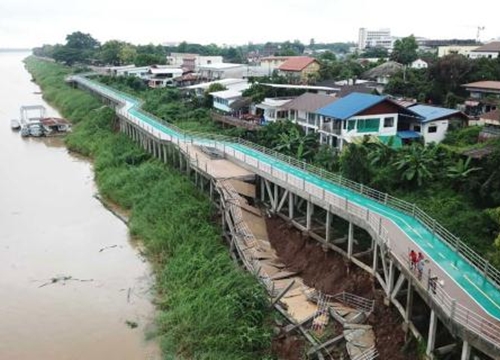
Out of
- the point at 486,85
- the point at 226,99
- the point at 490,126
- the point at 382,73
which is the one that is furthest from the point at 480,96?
the point at 226,99

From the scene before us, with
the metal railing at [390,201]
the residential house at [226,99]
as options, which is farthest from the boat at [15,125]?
the metal railing at [390,201]

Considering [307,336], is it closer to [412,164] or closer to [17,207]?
[412,164]

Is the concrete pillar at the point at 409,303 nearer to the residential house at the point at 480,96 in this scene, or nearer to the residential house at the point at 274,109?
the residential house at the point at 274,109

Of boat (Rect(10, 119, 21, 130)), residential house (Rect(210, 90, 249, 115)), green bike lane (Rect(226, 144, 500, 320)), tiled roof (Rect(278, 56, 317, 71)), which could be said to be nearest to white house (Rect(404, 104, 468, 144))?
green bike lane (Rect(226, 144, 500, 320))

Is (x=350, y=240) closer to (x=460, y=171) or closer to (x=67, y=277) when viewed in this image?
(x=460, y=171)

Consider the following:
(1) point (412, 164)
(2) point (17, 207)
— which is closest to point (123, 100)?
→ (2) point (17, 207)
